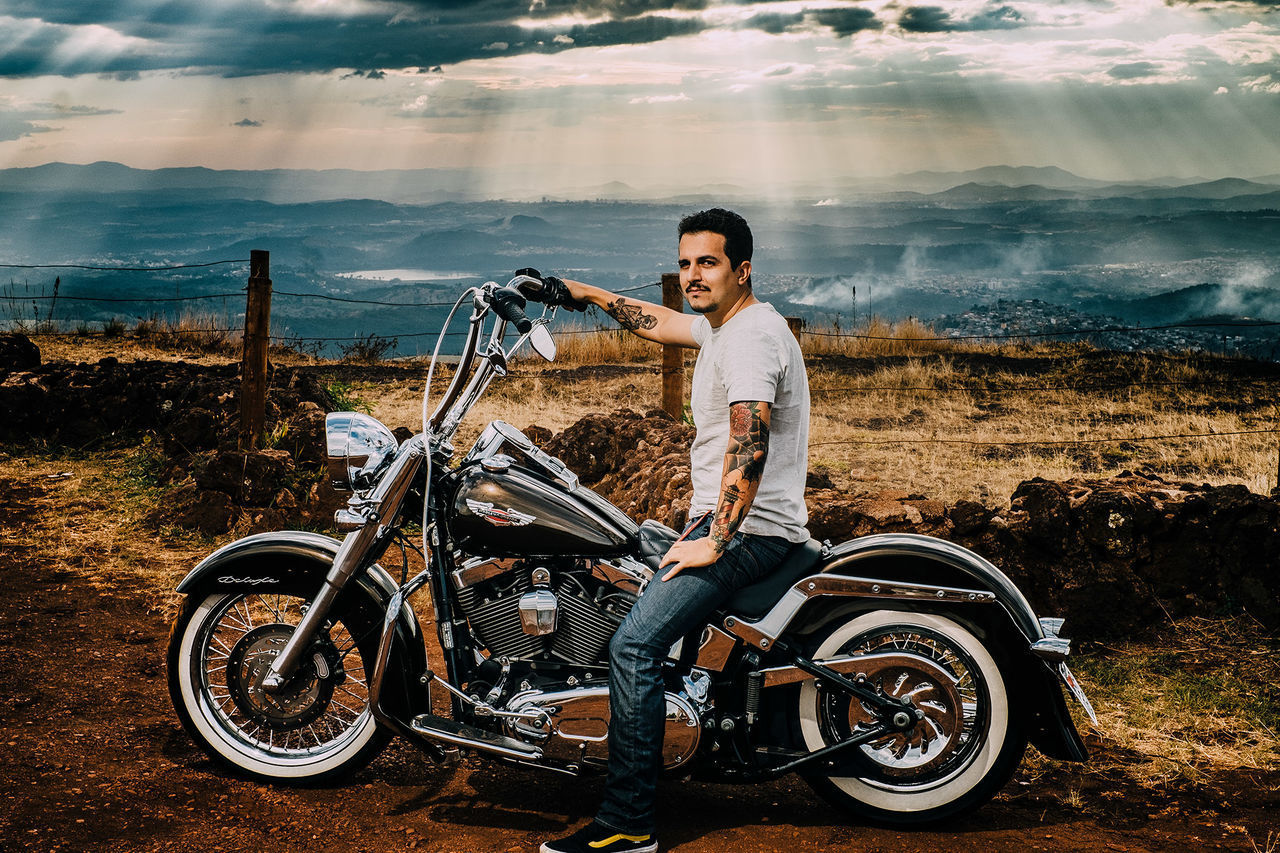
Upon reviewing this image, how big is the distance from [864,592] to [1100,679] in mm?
2371

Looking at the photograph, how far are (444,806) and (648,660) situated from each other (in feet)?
3.66

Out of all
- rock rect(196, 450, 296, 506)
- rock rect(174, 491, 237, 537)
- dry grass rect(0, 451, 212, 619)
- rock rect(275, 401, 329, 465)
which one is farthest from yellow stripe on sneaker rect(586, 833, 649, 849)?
rock rect(275, 401, 329, 465)

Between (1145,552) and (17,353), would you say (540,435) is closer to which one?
(1145,552)

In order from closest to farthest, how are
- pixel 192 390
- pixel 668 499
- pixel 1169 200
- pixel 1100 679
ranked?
1. pixel 1100 679
2. pixel 668 499
3. pixel 192 390
4. pixel 1169 200

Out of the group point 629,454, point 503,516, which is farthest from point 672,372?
point 503,516

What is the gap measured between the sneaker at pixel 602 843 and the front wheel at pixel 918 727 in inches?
25.0

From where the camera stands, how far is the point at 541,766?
137 inches

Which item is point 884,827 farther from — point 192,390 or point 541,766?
point 192,390

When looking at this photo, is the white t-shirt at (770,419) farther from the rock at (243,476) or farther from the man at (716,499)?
the rock at (243,476)

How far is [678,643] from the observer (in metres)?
3.44

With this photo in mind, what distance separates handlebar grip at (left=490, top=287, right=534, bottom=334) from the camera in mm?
3291

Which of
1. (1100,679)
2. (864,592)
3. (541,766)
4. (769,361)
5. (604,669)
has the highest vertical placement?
(769,361)

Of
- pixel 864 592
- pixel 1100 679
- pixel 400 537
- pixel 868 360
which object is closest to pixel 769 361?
pixel 864 592

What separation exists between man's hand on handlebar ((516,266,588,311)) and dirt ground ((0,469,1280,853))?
1581 mm
